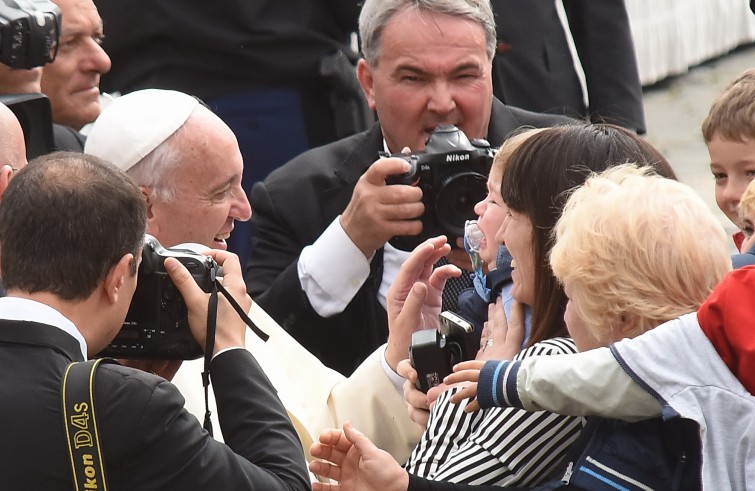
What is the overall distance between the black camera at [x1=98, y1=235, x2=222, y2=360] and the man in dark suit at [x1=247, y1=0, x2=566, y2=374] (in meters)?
0.84

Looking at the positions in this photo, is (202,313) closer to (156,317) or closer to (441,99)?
(156,317)

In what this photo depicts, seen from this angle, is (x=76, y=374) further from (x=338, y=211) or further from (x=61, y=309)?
(x=338, y=211)

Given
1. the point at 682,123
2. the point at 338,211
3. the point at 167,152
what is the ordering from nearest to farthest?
1. the point at 167,152
2. the point at 338,211
3. the point at 682,123

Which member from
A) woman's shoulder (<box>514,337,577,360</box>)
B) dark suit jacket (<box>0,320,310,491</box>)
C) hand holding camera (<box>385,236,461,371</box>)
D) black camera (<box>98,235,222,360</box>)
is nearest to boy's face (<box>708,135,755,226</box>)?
hand holding camera (<box>385,236,461,371</box>)

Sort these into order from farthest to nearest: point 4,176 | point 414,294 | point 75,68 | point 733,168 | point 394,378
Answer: point 75,68
point 733,168
point 394,378
point 414,294
point 4,176

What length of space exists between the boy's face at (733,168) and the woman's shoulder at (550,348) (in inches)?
40.7

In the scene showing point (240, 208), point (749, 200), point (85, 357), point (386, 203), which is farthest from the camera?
point (386, 203)

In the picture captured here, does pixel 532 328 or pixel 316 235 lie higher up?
pixel 532 328

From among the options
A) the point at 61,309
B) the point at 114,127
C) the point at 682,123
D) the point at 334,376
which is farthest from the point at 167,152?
the point at 682,123

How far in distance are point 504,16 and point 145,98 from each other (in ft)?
6.29

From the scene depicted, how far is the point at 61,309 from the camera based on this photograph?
90.3 inches

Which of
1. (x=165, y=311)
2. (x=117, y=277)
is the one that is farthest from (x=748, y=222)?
(x=117, y=277)

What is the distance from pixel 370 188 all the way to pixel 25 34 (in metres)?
0.91

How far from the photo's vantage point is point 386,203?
11.1 ft
